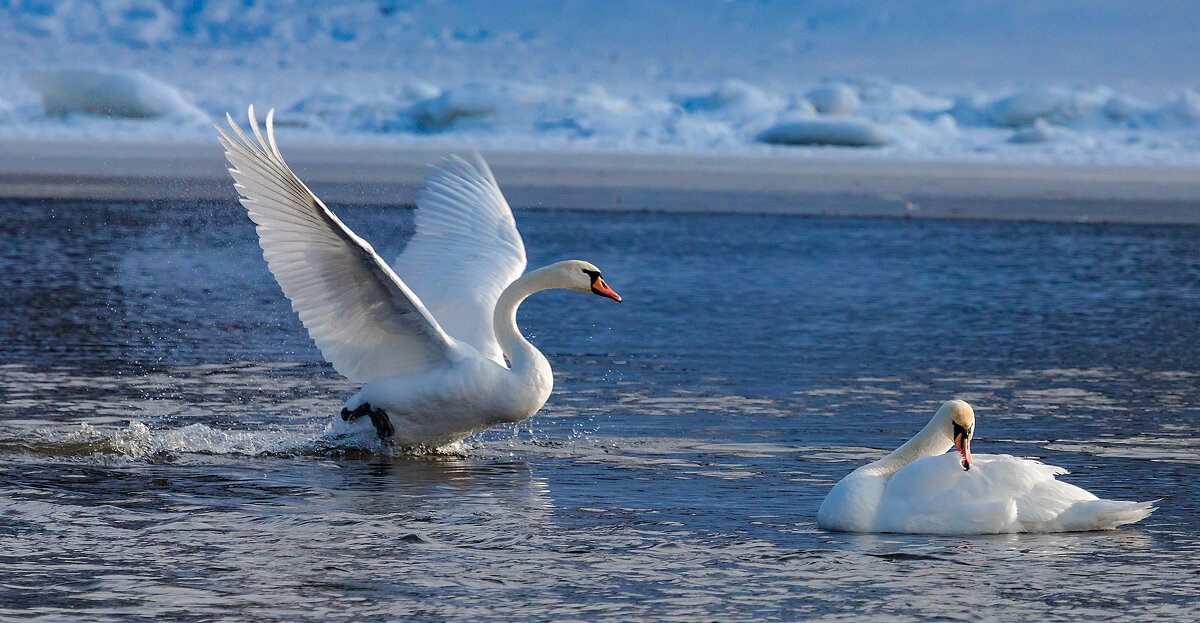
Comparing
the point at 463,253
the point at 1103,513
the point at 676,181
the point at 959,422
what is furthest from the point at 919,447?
the point at 676,181

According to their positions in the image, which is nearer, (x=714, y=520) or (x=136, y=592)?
(x=136, y=592)

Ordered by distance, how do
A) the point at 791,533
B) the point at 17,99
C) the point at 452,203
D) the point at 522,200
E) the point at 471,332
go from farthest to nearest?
the point at 17,99
the point at 522,200
the point at 452,203
the point at 471,332
the point at 791,533

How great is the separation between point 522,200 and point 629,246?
5.69 metres

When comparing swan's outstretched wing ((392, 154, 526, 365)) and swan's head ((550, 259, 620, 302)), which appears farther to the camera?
swan's outstretched wing ((392, 154, 526, 365))

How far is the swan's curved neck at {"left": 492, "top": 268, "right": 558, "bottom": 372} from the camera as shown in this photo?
7.48m

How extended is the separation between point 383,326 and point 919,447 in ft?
8.44

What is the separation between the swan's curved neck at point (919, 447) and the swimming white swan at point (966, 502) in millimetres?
161

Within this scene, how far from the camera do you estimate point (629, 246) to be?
1703cm

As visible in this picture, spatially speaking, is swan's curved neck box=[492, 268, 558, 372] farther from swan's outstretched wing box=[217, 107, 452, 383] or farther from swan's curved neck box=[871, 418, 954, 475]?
swan's curved neck box=[871, 418, 954, 475]

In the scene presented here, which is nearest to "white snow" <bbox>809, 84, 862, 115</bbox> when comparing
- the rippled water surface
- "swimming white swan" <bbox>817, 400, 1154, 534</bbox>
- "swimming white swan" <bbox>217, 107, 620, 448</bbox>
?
the rippled water surface

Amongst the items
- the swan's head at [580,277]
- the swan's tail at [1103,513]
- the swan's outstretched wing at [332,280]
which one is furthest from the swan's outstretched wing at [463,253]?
the swan's tail at [1103,513]

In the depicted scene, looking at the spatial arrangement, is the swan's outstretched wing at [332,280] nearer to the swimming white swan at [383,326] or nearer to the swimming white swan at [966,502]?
the swimming white swan at [383,326]

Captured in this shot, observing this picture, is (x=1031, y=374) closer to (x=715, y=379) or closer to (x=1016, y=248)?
(x=715, y=379)

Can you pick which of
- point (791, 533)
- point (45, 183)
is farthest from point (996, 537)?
point (45, 183)
